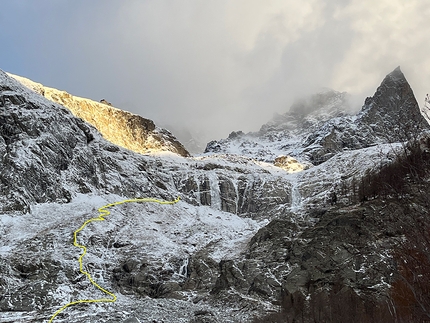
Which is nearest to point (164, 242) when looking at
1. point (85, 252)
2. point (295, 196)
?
point (85, 252)

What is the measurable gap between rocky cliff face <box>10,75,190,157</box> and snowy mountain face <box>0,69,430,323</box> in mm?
27373

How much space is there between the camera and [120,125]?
114 m

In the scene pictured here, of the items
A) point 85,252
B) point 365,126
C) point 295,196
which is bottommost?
point 85,252

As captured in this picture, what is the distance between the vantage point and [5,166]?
52812 millimetres

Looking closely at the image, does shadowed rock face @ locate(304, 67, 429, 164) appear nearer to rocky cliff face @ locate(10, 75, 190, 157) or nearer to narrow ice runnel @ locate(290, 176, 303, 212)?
rocky cliff face @ locate(10, 75, 190, 157)

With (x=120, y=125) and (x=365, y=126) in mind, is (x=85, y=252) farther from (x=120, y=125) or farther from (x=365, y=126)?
(x=365, y=126)

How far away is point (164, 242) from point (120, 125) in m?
68.3

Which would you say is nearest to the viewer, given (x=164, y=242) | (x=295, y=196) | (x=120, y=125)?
(x=164, y=242)

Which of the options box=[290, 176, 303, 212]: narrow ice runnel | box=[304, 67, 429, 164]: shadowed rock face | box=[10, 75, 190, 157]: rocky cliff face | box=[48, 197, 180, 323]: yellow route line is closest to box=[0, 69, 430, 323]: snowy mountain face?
box=[48, 197, 180, 323]: yellow route line

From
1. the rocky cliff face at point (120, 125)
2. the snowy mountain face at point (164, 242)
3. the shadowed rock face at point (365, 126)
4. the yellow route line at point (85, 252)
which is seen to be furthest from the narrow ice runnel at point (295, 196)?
the shadowed rock face at point (365, 126)

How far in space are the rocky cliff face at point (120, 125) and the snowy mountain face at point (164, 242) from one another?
27.4m

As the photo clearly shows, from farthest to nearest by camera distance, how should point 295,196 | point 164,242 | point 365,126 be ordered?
1. point 365,126
2. point 295,196
3. point 164,242

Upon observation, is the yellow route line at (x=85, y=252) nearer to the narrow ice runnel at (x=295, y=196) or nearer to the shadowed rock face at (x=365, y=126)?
the narrow ice runnel at (x=295, y=196)

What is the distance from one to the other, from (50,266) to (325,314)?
2546cm
